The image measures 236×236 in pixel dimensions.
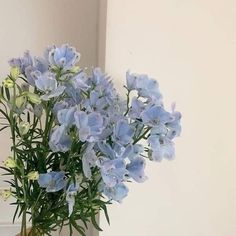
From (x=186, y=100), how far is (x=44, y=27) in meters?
0.42

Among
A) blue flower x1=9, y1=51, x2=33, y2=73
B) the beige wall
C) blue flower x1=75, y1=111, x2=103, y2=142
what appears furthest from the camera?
the beige wall

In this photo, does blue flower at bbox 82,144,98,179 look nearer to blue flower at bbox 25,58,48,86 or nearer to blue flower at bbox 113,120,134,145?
blue flower at bbox 113,120,134,145

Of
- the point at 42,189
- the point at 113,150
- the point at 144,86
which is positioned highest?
the point at 144,86

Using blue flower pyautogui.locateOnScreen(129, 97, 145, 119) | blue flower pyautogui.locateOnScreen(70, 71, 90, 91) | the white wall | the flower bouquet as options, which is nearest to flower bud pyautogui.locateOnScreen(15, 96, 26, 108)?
the flower bouquet

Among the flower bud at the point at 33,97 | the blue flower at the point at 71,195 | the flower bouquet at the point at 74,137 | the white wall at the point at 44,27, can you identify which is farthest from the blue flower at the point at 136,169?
the white wall at the point at 44,27

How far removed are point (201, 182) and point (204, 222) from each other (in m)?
0.11

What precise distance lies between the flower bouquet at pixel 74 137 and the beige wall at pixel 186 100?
0.60ft

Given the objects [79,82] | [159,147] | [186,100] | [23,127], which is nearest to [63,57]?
[79,82]

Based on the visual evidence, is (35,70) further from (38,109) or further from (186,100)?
(186,100)

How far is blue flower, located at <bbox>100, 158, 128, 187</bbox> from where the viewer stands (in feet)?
3.02

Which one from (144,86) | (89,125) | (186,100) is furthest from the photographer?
(186,100)

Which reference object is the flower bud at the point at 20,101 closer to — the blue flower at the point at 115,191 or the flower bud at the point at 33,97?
the flower bud at the point at 33,97

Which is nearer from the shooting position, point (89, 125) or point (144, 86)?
point (89, 125)

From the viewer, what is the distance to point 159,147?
0.98 m
